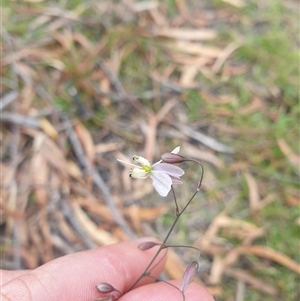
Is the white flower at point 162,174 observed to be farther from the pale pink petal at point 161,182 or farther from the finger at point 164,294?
the finger at point 164,294

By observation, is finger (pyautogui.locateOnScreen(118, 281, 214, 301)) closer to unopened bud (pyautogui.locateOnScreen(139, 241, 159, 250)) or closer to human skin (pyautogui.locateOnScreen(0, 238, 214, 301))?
human skin (pyautogui.locateOnScreen(0, 238, 214, 301))

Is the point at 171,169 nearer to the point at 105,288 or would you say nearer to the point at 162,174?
the point at 162,174

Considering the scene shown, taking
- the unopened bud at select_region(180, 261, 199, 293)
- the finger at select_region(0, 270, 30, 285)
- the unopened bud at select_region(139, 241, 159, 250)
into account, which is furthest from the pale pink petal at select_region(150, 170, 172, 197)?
the finger at select_region(0, 270, 30, 285)

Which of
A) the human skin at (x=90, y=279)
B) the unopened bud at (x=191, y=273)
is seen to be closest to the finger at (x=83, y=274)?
the human skin at (x=90, y=279)

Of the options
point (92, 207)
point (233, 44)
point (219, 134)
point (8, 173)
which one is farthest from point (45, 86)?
point (233, 44)

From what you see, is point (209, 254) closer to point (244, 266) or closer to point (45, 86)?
point (244, 266)

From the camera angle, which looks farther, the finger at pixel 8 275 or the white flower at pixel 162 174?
the finger at pixel 8 275

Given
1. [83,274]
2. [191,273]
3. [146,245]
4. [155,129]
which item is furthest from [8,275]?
[155,129]
